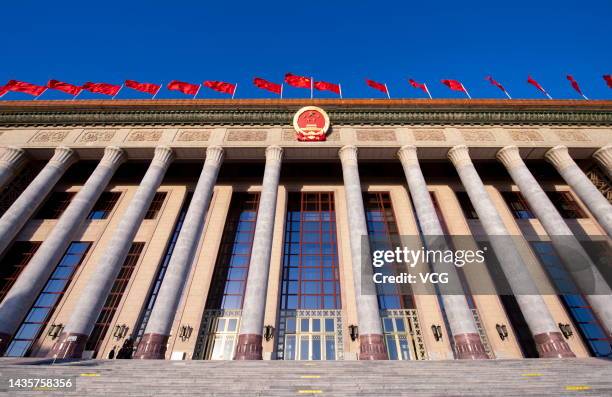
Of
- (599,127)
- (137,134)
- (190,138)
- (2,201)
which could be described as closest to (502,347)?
(599,127)

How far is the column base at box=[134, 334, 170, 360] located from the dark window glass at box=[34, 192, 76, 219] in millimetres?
12880

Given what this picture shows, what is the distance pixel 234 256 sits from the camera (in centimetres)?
1833

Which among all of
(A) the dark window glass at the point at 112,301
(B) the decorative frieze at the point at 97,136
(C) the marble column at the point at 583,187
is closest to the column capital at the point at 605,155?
(C) the marble column at the point at 583,187

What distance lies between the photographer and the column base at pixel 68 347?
37.5 ft

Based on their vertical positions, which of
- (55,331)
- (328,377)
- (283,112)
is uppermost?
(283,112)

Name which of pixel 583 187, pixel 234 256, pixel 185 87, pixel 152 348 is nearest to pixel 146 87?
pixel 185 87

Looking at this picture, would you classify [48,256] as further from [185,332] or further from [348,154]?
[348,154]

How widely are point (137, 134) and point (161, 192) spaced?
3.99m

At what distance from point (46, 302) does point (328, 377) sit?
16259 mm

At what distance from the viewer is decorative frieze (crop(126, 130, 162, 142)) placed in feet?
61.5

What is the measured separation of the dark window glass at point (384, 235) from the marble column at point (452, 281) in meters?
3.34

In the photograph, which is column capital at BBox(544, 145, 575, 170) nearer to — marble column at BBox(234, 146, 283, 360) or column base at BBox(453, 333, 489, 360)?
column base at BBox(453, 333, 489, 360)

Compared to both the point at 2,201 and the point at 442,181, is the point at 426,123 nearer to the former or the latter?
the point at 442,181

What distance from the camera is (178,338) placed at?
14.7 m
